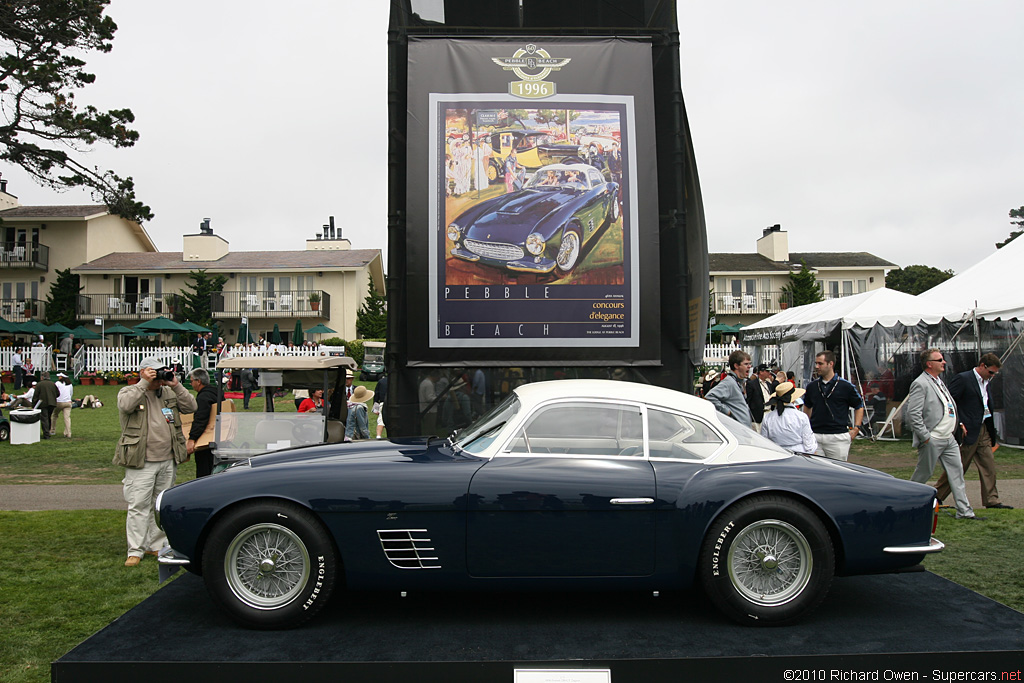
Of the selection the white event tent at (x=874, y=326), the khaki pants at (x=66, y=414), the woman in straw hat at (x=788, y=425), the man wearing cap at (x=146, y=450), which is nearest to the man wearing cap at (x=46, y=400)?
the khaki pants at (x=66, y=414)

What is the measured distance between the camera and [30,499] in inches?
326

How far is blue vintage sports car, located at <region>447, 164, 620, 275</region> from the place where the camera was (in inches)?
255

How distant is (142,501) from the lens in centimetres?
586

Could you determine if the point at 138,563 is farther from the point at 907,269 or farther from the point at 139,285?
the point at 907,269

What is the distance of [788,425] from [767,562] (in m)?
2.95

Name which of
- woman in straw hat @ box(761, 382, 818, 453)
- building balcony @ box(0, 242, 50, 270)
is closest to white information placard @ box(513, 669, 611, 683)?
woman in straw hat @ box(761, 382, 818, 453)

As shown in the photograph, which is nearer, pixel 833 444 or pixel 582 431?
pixel 582 431

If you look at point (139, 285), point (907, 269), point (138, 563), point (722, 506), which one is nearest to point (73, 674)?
point (138, 563)

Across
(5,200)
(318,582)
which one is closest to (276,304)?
(5,200)

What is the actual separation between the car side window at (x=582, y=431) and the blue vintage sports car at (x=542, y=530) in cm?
13

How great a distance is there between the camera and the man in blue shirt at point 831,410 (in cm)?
700

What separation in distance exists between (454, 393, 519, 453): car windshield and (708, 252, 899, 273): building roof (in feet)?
150

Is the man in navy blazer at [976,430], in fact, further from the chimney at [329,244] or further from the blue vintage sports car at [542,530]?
the chimney at [329,244]

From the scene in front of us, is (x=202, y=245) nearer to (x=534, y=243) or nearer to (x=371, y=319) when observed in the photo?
(x=371, y=319)
